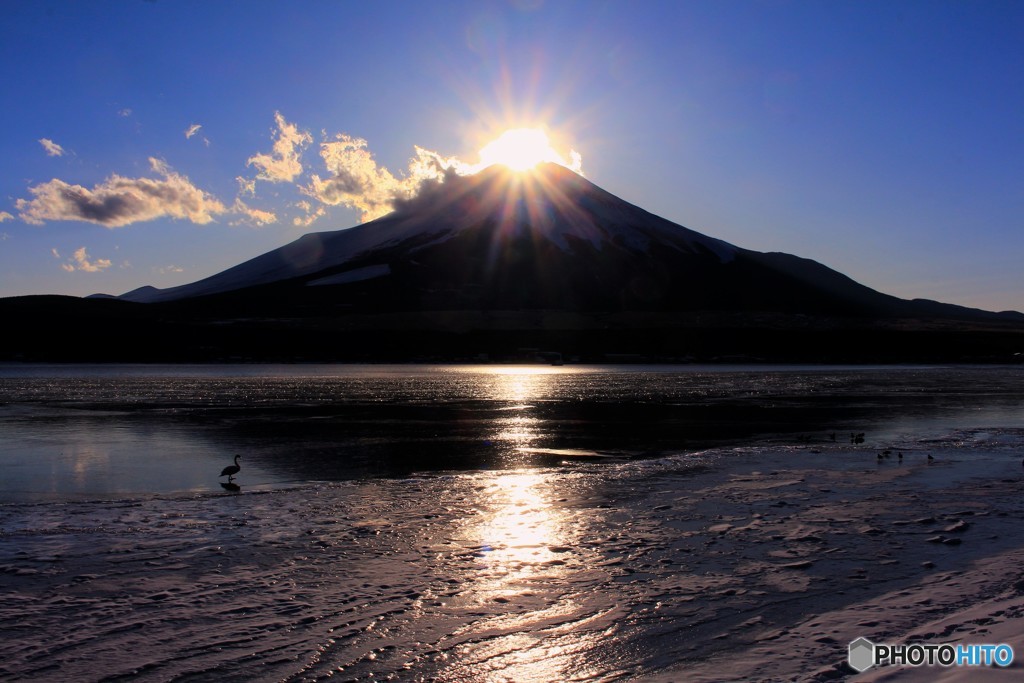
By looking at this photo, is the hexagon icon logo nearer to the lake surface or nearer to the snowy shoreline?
the snowy shoreline

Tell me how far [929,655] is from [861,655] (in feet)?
1.84

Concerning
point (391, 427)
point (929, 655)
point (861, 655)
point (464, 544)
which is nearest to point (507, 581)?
point (464, 544)

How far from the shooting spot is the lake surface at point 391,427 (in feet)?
62.9

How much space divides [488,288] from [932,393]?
14898 cm

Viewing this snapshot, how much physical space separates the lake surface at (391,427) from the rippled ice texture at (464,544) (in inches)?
8.5

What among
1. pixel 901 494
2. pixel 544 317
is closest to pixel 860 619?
pixel 901 494

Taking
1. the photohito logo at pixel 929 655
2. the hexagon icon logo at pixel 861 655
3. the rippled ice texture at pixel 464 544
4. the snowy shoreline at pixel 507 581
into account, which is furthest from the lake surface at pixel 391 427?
the photohito logo at pixel 929 655

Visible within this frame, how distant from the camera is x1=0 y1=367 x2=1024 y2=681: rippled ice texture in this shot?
8000 mm

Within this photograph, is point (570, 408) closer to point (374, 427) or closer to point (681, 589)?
point (374, 427)

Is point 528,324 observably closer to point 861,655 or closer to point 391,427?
point 391,427

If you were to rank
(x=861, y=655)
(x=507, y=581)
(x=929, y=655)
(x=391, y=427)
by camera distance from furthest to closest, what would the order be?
(x=391, y=427), (x=507, y=581), (x=861, y=655), (x=929, y=655)

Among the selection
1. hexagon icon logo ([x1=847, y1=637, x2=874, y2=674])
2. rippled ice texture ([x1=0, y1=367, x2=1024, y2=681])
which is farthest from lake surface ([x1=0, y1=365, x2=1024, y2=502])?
hexagon icon logo ([x1=847, y1=637, x2=874, y2=674])

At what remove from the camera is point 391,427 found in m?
29.3

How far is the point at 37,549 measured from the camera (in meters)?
11.7
